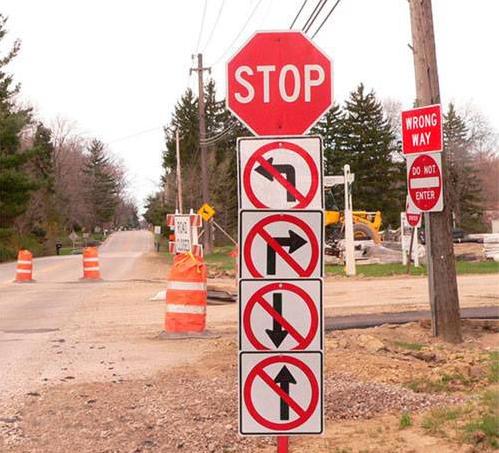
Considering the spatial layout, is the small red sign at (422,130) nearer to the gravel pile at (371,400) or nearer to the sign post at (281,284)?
the gravel pile at (371,400)

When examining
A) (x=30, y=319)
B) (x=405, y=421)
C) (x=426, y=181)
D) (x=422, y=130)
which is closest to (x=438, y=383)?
(x=405, y=421)

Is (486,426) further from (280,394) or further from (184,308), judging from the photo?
(184,308)

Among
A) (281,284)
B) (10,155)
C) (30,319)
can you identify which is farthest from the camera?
(10,155)

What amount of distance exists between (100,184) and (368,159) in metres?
69.4

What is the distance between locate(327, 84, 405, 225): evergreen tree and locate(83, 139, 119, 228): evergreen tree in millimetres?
63395

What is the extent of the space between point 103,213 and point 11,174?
84.0m

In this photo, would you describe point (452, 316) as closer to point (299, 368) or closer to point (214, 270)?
point (299, 368)

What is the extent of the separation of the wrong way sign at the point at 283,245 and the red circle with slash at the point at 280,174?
3.0 inches

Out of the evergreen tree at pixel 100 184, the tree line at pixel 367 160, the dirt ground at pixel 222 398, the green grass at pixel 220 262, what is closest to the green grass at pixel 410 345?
the dirt ground at pixel 222 398

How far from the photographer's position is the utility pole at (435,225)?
30.3ft

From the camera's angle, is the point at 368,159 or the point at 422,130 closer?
the point at 422,130

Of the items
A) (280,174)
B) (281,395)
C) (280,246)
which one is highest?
(280,174)

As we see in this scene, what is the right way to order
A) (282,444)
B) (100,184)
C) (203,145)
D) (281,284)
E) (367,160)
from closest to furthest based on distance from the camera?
(281,284) → (282,444) → (203,145) → (367,160) → (100,184)

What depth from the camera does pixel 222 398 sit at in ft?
21.6
